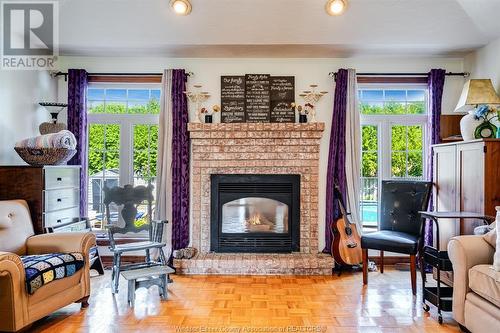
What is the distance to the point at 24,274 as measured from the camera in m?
2.37

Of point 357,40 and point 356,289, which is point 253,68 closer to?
point 357,40

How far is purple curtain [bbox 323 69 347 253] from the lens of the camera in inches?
164

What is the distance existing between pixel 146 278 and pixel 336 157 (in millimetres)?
2472

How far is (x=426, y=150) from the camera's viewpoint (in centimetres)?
431

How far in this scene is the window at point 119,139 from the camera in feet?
14.6

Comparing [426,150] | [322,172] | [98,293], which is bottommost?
[98,293]

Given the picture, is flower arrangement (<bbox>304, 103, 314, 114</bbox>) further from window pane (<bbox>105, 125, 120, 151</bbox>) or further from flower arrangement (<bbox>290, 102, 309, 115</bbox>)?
window pane (<bbox>105, 125, 120, 151</bbox>)

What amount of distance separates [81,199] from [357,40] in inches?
143

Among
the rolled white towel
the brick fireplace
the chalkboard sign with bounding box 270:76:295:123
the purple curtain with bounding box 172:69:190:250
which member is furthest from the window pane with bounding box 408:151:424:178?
the rolled white towel

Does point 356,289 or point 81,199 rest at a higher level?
point 81,199

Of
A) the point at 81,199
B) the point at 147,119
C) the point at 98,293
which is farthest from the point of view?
the point at 147,119

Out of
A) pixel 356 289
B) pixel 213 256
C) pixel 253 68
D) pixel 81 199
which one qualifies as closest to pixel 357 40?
pixel 253 68

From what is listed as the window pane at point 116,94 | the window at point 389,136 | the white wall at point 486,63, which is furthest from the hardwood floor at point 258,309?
the white wall at point 486,63

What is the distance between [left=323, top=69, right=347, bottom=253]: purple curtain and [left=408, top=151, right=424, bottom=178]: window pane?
0.95 metres
